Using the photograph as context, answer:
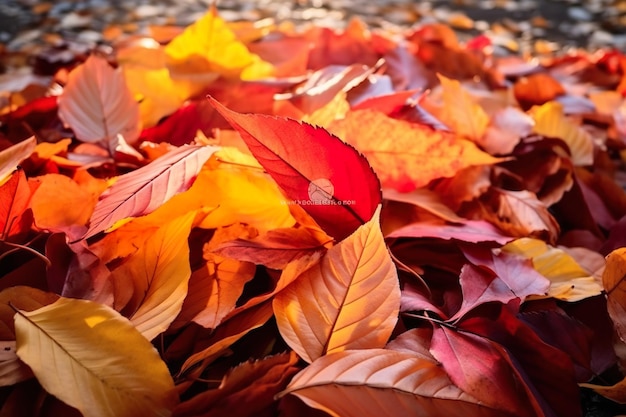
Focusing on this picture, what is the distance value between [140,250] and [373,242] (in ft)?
0.51

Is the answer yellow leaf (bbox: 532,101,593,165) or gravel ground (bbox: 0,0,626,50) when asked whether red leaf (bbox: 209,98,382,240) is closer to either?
yellow leaf (bbox: 532,101,593,165)

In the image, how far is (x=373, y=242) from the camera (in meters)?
0.37

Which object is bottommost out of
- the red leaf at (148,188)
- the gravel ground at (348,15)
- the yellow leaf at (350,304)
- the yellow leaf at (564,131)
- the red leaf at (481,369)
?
the gravel ground at (348,15)

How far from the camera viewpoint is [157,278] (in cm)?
40

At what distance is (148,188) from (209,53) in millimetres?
323

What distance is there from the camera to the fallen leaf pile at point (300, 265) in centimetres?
34

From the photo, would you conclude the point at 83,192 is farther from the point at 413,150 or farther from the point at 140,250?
the point at 413,150

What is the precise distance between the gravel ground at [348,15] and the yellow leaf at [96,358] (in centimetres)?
113

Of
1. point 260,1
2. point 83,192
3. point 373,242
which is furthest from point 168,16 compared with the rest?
point 373,242

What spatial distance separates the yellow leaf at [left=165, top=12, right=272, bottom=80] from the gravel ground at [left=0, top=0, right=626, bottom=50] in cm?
75

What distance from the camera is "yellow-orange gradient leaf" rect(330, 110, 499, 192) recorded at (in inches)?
19.3

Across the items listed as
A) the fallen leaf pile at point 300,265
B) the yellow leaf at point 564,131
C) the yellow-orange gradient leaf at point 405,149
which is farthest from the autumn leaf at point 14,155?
the yellow leaf at point 564,131

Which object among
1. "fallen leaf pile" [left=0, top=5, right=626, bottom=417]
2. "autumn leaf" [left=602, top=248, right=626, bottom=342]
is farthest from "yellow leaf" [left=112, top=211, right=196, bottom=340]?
"autumn leaf" [left=602, top=248, right=626, bottom=342]

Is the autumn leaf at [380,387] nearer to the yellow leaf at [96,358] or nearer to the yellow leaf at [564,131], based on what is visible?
the yellow leaf at [96,358]
